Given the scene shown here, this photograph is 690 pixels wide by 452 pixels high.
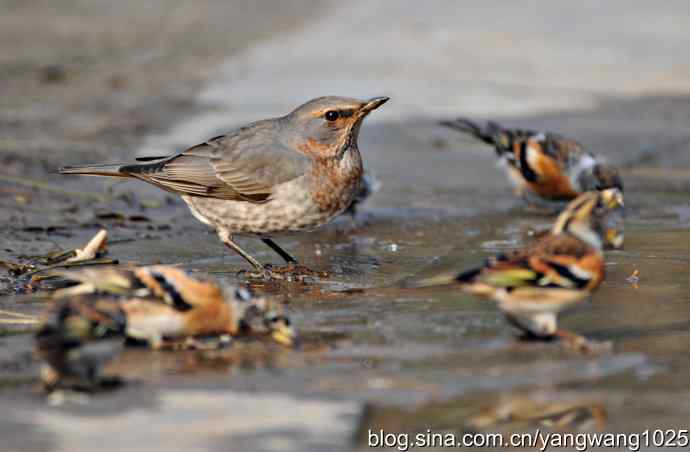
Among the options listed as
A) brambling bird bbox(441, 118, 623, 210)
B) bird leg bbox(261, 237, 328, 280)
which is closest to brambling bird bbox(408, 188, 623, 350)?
bird leg bbox(261, 237, 328, 280)

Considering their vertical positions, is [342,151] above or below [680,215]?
above

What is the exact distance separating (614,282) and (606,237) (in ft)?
5.33

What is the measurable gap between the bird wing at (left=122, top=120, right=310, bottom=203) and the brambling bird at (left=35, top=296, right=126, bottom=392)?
2587mm

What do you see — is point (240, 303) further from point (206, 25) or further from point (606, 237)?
point (206, 25)

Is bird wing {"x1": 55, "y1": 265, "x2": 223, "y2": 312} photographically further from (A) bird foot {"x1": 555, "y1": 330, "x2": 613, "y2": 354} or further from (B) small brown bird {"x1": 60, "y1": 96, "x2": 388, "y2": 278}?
(B) small brown bird {"x1": 60, "y1": 96, "x2": 388, "y2": 278}

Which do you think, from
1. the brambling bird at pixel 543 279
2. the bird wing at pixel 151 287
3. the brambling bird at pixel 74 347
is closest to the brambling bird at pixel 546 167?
the brambling bird at pixel 543 279

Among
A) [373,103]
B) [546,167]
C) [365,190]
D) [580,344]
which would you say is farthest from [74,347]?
[546,167]

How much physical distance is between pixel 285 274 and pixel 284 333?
1.97m

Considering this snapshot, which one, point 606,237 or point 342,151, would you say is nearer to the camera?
point 342,151

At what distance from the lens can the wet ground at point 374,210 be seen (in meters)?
4.41

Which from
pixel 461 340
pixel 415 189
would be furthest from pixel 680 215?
pixel 461 340

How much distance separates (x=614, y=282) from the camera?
6824mm

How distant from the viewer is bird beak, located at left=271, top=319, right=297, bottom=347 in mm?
5219

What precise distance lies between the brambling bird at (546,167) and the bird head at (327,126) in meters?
3.28
